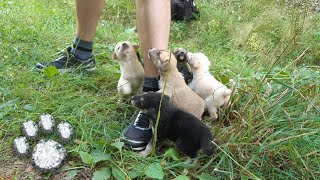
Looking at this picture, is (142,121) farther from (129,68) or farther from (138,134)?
(129,68)

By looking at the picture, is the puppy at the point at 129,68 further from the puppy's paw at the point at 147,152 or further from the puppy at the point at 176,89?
the puppy's paw at the point at 147,152

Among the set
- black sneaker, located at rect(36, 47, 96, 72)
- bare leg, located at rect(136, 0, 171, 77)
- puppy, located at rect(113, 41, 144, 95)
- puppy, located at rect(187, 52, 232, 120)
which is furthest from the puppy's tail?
black sneaker, located at rect(36, 47, 96, 72)

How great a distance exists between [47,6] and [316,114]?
15.6 ft

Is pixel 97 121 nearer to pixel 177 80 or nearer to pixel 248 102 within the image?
pixel 177 80

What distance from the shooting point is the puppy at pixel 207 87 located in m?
2.87

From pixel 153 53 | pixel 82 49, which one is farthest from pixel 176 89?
pixel 82 49

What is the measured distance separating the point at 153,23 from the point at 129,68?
564mm

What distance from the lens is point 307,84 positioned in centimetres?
274

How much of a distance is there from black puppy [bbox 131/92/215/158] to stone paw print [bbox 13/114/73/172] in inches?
18.9

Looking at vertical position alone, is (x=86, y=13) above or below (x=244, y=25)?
above

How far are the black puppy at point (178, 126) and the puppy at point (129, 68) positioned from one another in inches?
21.5

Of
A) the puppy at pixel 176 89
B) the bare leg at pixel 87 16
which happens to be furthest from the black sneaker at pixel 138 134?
the bare leg at pixel 87 16

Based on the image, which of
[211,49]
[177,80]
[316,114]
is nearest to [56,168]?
[177,80]

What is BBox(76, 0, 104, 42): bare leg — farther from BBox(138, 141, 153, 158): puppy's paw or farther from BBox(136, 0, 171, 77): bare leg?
BBox(138, 141, 153, 158): puppy's paw
